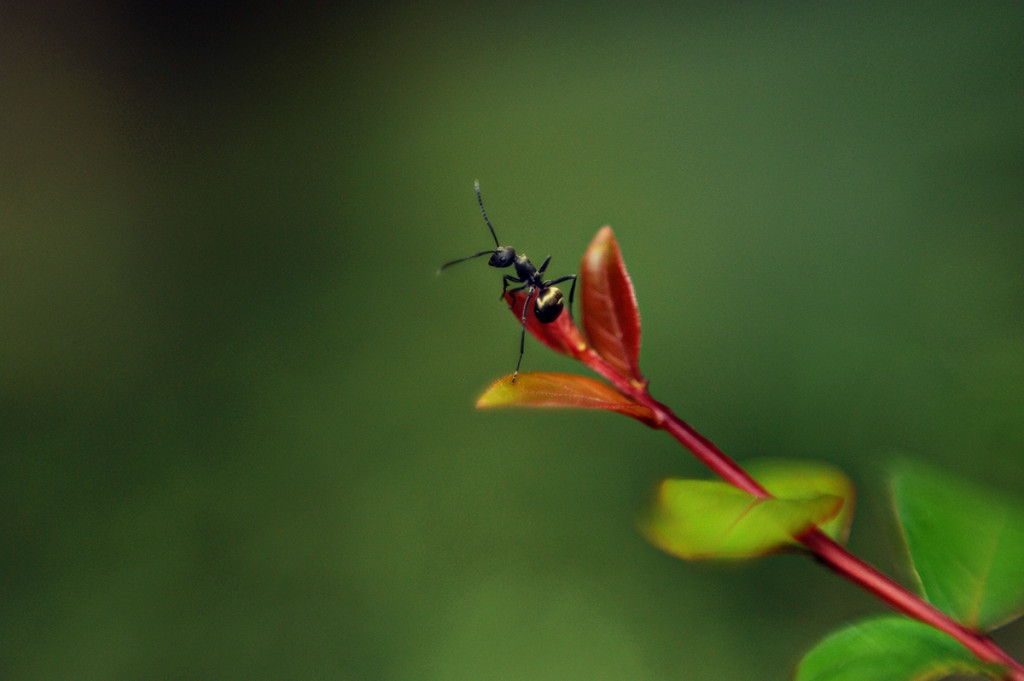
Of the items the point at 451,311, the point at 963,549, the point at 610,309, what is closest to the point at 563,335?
the point at 610,309

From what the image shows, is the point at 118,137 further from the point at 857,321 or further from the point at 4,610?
the point at 857,321

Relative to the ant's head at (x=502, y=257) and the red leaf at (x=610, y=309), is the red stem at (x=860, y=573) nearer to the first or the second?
the red leaf at (x=610, y=309)

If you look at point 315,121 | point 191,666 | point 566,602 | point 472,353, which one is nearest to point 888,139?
point 472,353

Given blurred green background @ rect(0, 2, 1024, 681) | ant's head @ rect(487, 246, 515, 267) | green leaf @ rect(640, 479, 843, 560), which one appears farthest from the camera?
blurred green background @ rect(0, 2, 1024, 681)

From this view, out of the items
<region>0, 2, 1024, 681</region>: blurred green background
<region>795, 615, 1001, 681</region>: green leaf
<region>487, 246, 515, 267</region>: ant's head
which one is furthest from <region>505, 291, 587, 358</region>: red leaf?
<region>0, 2, 1024, 681</region>: blurred green background

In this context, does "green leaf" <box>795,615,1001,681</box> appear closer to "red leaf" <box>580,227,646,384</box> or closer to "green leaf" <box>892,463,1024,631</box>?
"green leaf" <box>892,463,1024,631</box>

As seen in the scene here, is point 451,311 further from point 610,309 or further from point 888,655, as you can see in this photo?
point 888,655

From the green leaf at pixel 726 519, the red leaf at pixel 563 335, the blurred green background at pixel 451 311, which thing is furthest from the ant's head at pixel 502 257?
the blurred green background at pixel 451 311
